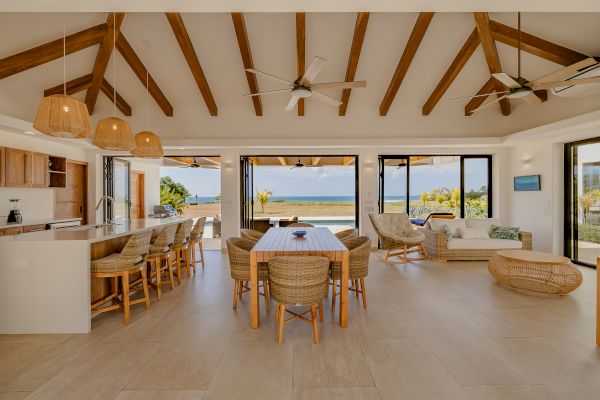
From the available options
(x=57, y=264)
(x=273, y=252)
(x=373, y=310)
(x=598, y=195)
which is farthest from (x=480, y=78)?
(x=57, y=264)

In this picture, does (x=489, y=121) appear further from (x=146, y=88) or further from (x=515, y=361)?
(x=146, y=88)

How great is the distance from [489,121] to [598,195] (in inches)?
103

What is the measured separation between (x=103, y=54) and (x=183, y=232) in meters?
3.44

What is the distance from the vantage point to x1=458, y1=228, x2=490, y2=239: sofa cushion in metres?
6.21

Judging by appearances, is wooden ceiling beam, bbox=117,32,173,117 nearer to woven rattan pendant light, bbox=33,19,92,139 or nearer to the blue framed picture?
woven rattan pendant light, bbox=33,19,92,139

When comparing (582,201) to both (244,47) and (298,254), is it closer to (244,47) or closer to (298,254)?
(298,254)

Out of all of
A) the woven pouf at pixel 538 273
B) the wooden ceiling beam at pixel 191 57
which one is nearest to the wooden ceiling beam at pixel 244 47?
the wooden ceiling beam at pixel 191 57

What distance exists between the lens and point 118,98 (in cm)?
668

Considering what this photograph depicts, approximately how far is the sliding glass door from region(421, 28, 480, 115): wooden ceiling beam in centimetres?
276

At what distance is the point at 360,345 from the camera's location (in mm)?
2695

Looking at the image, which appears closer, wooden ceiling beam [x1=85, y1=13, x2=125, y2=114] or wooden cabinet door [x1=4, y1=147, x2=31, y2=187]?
wooden ceiling beam [x1=85, y1=13, x2=125, y2=114]

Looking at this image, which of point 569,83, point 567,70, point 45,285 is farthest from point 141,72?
point 569,83

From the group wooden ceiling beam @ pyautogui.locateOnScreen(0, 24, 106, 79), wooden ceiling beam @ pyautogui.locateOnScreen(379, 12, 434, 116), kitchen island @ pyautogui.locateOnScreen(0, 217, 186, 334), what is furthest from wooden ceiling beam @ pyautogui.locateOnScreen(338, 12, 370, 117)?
kitchen island @ pyautogui.locateOnScreen(0, 217, 186, 334)

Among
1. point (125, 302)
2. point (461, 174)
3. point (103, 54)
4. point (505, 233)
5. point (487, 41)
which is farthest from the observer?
point (461, 174)
